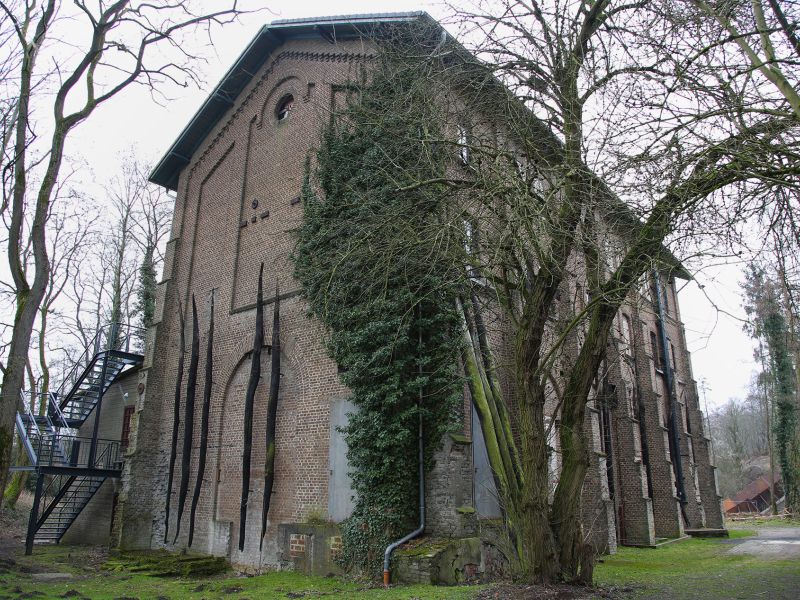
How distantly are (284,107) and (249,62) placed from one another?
2.09 meters

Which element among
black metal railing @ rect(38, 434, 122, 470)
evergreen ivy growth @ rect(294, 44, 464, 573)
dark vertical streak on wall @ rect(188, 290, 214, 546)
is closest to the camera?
evergreen ivy growth @ rect(294, 44, 464, 573)

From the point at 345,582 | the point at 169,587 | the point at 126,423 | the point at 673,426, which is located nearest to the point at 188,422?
the point at 169,587

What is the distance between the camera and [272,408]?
14039 millimetres

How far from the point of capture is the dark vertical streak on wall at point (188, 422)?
51.4 ft

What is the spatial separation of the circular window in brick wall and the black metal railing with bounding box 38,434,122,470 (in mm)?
10431

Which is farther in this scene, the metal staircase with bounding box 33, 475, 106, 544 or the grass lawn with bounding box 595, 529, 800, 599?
the metal staircase with bounding box 33, 475, 106, 544

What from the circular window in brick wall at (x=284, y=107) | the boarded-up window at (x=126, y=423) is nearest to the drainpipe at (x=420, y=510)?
the circular window in brick wall at (x=284, y=107)

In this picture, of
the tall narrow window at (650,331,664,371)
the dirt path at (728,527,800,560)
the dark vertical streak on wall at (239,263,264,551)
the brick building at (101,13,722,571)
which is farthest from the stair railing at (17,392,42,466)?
the tall narrow window at (650,331,664,371)

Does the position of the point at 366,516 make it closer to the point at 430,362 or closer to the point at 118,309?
the point at 430,362

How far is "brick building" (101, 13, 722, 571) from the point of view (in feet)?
41.5

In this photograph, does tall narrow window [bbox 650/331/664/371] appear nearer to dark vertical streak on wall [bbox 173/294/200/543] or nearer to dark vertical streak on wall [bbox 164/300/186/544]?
dark vertical streak on wall [bbox 173/294/200/543]

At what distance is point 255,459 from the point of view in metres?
14.3

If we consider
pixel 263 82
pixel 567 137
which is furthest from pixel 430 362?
pixel 263 82

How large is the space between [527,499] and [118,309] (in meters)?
24.8
